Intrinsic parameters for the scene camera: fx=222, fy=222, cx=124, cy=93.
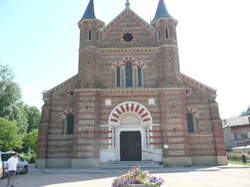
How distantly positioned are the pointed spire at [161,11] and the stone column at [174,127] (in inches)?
352

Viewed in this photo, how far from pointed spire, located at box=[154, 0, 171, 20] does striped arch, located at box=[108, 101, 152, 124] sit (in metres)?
10.6

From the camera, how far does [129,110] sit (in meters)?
22.1

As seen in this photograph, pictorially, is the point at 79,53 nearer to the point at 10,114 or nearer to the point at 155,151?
the point at 155,151

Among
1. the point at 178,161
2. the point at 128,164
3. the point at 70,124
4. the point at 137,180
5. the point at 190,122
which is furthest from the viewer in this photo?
the point at 70,124

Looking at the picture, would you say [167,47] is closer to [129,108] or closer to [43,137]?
[129,108]

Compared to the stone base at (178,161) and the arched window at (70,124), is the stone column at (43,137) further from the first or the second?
the stone base at (178,161)

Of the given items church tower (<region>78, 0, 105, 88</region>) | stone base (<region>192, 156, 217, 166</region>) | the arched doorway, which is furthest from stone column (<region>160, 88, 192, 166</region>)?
church tower (<region>78, 0, 105, 88</region>)

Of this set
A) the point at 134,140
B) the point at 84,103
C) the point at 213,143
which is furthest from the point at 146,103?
the point at 213,143

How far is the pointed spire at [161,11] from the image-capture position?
25.1 m

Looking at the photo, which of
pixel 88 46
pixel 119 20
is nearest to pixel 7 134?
pixel 88 46

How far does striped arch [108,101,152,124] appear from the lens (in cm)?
2186

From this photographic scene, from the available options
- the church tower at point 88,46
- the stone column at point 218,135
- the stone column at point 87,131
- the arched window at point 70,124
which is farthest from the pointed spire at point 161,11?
the arched window at point 70,124

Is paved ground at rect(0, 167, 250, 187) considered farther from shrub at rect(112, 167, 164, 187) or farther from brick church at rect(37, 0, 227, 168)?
brick church at rect(37, 0, 227, 168)

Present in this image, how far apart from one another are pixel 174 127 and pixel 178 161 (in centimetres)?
308
